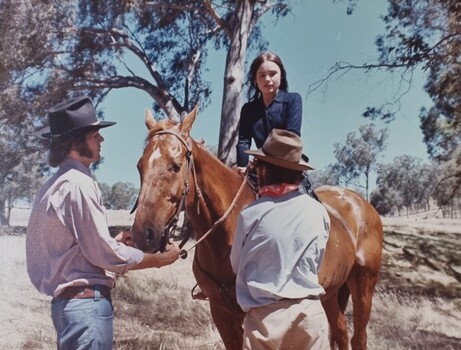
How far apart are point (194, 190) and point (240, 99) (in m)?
6.85

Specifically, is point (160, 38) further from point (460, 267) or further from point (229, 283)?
point (229, 283)

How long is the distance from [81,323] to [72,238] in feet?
1.21

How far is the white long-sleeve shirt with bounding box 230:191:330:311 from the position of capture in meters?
2.32

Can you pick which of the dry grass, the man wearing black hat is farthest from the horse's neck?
the dry grass

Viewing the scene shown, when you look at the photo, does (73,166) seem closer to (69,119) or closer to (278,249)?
(69,119)

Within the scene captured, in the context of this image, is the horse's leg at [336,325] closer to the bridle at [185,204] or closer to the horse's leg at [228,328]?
the horse's leg at [228,328]

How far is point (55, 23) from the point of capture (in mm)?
10875

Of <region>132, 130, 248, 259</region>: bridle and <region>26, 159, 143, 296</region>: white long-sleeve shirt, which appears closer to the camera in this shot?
<region>26, 159, 143, 296</region>: white long-sleeve shirt

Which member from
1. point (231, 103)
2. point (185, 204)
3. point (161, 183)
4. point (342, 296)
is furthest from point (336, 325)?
point (231, 103)

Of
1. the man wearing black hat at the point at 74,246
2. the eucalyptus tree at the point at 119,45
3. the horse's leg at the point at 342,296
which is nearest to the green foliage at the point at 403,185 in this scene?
the eucalyptus tree at the point at 119,45

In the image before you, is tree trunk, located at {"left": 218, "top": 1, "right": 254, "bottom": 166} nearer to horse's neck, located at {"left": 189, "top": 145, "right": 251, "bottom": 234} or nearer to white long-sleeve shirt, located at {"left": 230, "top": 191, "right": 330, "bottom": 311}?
horse's neck, located at {"left": 189, "top": 145, "right": 251, "bottom": 234}

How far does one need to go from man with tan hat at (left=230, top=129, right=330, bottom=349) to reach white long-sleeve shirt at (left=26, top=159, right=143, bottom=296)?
1.89ft

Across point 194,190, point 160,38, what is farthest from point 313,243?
point 160,38

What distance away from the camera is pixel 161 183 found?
9.39 feet
